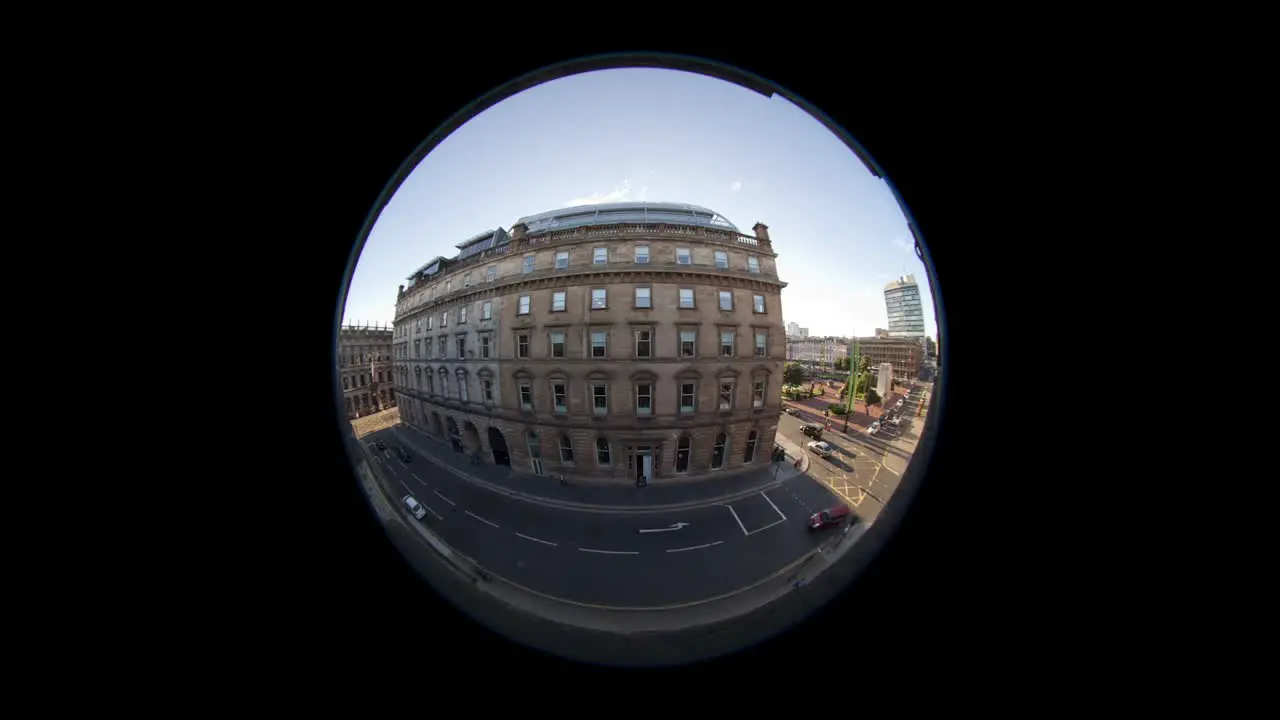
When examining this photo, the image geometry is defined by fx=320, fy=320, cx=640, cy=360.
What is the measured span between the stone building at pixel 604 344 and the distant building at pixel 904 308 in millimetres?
521

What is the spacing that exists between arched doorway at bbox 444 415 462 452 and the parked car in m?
2.07

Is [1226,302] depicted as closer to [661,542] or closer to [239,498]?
[661,542]

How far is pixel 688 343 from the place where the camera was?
5.46ft

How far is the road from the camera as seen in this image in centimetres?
175

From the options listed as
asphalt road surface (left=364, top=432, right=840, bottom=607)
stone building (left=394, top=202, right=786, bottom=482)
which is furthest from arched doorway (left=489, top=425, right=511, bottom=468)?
asphalt road surface (left=364, top=432, right=840, bottom=607)

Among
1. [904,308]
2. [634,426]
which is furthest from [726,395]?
[904,308]

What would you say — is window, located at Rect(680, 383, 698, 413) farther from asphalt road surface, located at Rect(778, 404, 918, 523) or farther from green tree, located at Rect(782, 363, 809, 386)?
asphalt road surface, located at Rect(778, 404, 918, 523)

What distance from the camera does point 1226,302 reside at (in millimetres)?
1510

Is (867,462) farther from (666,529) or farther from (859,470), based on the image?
(666,529)

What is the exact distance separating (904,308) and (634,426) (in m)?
1.51

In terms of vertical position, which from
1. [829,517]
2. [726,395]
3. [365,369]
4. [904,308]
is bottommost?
[829,517]

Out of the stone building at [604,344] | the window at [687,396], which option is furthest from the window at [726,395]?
the window at [687,396]

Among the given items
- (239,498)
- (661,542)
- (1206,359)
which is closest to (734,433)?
(661,542)

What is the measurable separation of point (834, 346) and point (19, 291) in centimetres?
382
